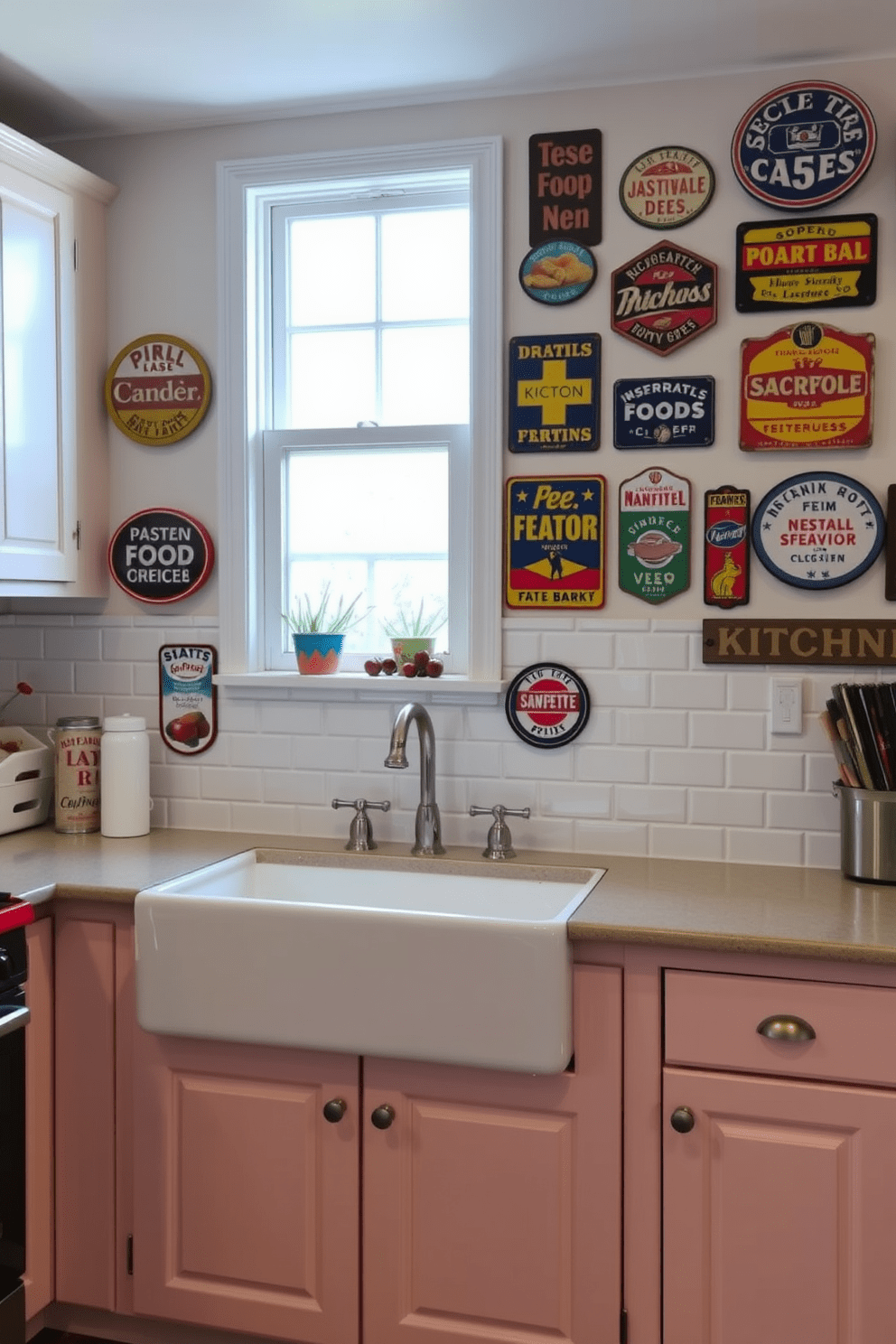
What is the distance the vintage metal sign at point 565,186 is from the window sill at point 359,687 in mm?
970

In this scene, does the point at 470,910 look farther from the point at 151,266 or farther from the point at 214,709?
the point at 151,266

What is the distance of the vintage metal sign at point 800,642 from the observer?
2447mm

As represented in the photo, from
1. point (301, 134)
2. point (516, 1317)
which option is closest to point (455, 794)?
point (516, 1317)

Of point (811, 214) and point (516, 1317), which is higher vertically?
point (811, 214)

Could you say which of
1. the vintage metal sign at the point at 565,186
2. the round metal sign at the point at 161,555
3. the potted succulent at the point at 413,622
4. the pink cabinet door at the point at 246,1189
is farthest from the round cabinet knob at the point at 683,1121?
the vintage metal sign at the point at 565,186

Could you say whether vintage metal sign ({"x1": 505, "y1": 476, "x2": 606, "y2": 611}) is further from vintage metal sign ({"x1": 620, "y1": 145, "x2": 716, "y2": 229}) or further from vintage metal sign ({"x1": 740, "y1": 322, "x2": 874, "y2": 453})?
vintage metal sign ({"x1": 620, "y1": 145, "x2": 716, "y2": 229})

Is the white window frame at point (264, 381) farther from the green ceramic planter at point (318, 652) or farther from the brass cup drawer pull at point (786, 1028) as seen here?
the brass cup drawer pull at point (786, 1028)

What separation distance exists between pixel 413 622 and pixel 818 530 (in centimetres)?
91

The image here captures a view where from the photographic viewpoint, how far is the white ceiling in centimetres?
228

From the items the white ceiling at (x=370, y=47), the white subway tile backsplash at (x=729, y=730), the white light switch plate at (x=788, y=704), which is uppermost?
the white ceiling at (x=370, y=47)

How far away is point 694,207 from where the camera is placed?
2.54 meters

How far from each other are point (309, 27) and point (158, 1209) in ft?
7.45

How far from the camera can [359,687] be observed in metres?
2.74

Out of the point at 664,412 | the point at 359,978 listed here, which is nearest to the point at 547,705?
the point at 664,412
